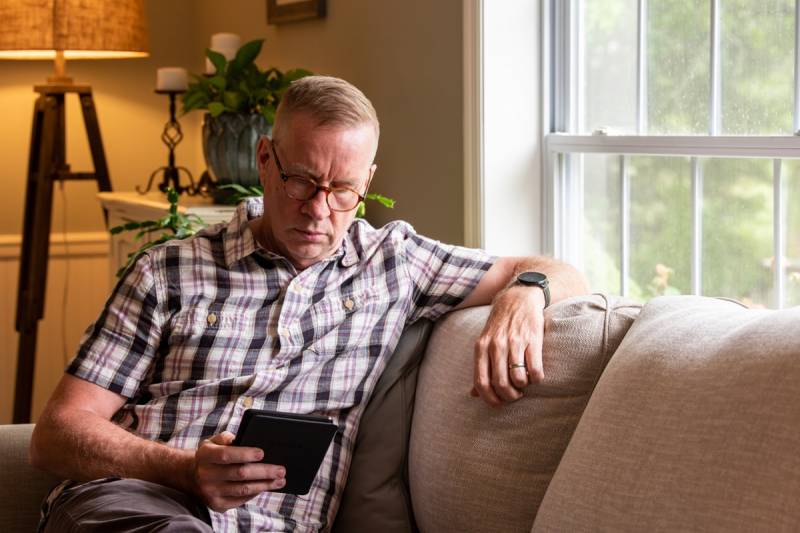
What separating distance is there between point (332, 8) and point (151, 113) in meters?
1.43

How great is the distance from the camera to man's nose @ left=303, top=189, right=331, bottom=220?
1.86 metres

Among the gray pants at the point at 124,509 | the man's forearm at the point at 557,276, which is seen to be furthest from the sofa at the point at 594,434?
the gray pants at the point at 124,509

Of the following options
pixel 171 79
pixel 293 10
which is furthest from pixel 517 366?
pixel 171 79

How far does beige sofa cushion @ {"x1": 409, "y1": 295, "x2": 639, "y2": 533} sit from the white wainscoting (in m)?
2.72

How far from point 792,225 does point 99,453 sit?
1260 mm

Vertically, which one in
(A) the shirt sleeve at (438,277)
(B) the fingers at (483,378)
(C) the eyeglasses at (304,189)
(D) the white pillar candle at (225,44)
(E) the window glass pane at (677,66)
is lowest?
(B) the fingers at (483,378)

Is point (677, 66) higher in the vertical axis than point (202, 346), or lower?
higher

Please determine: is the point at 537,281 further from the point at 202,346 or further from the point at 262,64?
the point at 262,64

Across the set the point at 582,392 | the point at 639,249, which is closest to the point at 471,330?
the point at 582,392

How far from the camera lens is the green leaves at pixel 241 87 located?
300cm

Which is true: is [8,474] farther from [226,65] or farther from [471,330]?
[226,65]

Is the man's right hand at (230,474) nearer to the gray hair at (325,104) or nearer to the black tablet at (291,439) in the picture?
the black tablet at (291,439)

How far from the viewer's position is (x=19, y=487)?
1.84 metres

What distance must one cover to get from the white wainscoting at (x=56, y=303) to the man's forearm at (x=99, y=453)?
2.54m
